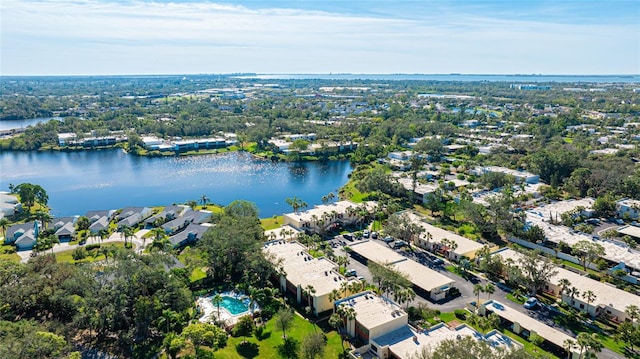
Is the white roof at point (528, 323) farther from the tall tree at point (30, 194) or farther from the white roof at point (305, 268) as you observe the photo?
the tall tree at point (30, 194)

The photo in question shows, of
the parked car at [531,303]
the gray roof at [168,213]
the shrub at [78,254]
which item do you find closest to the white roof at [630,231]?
the parked car at [531,303]

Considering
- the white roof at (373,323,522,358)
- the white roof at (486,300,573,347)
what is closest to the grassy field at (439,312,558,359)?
the white roof at (486,300,573,347)

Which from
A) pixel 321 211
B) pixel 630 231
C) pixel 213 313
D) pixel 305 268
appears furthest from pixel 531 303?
pixel 321 211

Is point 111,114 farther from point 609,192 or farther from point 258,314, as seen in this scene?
point 609,192

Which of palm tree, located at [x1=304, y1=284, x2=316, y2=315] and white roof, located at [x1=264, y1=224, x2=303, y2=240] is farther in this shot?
white roof, located at [x1=264, y1=224, x2=303, y2=240]

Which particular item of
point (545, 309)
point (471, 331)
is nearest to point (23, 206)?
point (471, 331)

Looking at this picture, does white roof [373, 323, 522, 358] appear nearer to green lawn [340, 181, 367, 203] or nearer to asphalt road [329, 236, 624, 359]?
asphalt road [329, 236, 624, 359]
